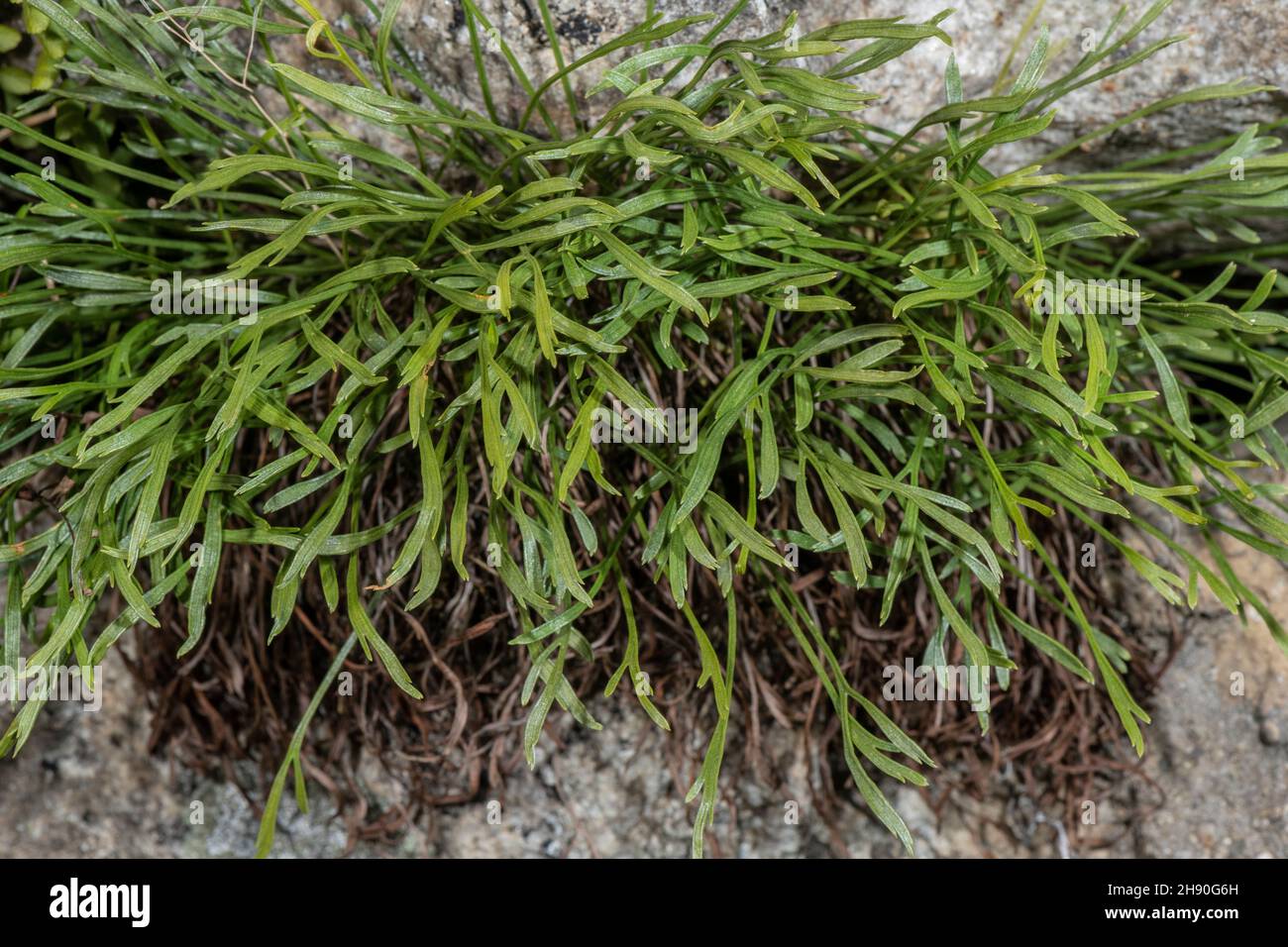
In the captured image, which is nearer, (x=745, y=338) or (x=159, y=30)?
(x=159, y=30)

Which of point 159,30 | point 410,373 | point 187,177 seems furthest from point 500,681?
point 159,30

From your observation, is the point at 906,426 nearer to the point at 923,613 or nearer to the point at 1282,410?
the point at 923,613

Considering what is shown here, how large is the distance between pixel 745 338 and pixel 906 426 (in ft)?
0.68

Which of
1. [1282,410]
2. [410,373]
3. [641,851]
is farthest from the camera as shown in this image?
[641,851]

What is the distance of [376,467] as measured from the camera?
1209mm

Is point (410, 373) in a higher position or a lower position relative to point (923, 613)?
higher
